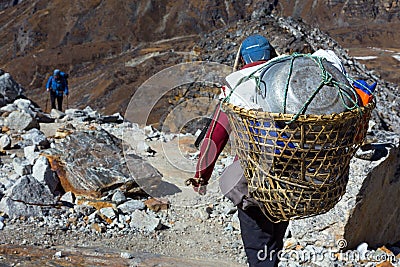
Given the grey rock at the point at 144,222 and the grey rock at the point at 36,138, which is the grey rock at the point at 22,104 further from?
the grey rock at the point at 144,222

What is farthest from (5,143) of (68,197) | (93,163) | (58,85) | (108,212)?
(58,85)

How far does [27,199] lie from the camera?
17.1 ft

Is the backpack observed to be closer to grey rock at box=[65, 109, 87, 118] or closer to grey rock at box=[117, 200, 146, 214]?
grey rock at box=[65, 109, 87, 118]

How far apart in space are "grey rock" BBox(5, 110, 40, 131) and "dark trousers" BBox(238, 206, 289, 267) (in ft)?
20.9

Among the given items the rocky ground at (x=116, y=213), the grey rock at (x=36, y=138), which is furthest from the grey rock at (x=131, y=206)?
the grey rock at (x=36, y=138)

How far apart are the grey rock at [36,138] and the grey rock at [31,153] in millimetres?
250

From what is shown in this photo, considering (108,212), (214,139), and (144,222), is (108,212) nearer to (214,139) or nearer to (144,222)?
(144,222)

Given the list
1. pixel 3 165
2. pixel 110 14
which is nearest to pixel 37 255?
pixel 3 165

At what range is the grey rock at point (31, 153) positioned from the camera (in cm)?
653

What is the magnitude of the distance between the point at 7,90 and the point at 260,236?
341 inches

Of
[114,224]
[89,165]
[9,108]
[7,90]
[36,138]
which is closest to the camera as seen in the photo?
[114,224]

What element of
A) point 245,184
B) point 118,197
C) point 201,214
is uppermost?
point 245,184

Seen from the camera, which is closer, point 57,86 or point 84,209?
Result: point 84,209

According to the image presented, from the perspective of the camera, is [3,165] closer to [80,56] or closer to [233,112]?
[233,112]
